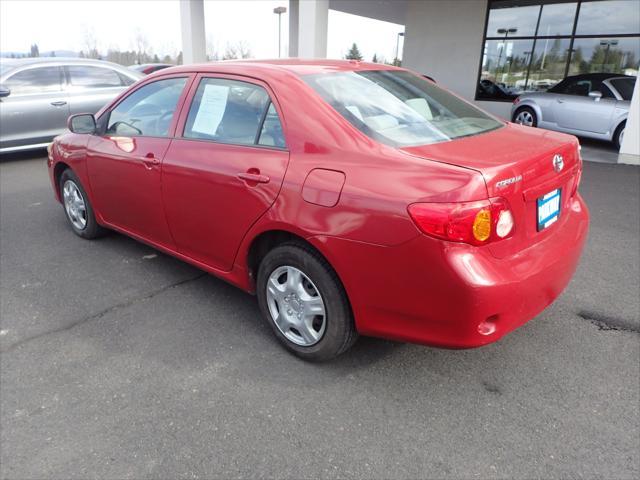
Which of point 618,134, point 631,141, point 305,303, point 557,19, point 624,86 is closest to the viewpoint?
point 305,303

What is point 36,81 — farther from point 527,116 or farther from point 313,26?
point 527,116

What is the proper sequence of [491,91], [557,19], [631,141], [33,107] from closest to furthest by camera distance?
[631,141], [33,107], [557,19], [491,91]

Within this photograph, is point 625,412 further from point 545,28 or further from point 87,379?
point 545,28

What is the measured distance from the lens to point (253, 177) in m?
2.74

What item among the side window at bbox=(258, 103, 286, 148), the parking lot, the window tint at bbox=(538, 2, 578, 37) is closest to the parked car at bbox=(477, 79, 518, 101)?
the window tint at bbox=(538, 2, 578, 37)

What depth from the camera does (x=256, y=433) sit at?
91.2 inches

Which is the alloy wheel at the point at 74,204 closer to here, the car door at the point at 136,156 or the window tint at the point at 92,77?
the car door at the point at 136,156

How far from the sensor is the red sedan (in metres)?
2.15

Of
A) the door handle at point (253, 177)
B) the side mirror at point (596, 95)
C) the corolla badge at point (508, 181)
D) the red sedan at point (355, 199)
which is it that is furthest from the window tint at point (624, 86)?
the door handle at point (253, 177)

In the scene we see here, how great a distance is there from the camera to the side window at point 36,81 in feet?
26.8

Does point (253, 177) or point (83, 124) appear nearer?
point (253, 177)

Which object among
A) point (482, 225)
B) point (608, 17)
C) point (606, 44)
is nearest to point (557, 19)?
point (608, 17)

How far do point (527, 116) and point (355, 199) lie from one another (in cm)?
965

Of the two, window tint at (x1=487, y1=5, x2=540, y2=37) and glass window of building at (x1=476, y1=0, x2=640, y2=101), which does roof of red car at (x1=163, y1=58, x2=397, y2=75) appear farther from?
window tint at (x1=487, y1=5, x2=540, y2=37)
